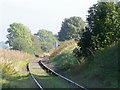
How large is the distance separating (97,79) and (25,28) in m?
81.0

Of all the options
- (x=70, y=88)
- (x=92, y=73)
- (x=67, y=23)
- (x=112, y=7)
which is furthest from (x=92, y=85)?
(x=67, y=23)

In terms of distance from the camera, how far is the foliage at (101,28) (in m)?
19.1

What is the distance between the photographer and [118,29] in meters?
19.0

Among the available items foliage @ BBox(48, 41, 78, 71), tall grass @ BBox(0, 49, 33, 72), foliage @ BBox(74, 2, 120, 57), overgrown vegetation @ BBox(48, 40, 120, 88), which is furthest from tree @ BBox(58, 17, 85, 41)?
overgrown vegetation @ BBox(48, 40, 120, 88)

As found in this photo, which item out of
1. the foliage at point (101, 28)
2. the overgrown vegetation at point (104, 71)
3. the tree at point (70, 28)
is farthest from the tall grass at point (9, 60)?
the tree at point (70, 28)

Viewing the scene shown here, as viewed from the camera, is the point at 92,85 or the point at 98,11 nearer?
the point at 92,85

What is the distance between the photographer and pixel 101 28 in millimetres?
19656

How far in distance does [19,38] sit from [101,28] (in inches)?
2490

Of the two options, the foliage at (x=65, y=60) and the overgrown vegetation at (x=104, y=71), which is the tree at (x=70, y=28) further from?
the overgrown vegetation at (x=104, y=71)

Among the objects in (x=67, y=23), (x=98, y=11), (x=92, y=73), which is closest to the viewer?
(x=92, y=73)

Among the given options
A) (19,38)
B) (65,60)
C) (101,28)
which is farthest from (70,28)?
(101,28)

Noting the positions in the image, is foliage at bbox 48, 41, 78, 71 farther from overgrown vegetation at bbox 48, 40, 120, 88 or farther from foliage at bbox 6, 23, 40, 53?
foliage at bbox 6, 23, 40, 53

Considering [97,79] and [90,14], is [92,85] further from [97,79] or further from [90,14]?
[90,14]

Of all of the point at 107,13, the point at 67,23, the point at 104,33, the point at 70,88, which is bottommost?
the point at 70,88
